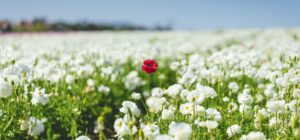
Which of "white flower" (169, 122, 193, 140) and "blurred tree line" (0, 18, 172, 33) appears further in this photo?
"blurred tree line" (0, 18, 172, 33)

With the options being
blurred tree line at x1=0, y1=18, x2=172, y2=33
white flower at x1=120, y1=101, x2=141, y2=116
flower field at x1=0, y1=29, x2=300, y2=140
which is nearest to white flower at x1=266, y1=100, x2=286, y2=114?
flower field at x1=0, y1=29, x2=300, y2=140

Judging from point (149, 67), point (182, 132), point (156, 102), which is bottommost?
point (182, 132)

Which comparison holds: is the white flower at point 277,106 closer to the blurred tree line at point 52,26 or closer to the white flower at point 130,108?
the white flower at point 130,108

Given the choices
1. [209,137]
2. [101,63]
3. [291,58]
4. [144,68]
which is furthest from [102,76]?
[209,137]

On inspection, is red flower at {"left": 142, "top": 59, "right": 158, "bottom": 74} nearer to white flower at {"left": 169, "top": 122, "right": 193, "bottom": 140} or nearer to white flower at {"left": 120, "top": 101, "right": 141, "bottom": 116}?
white flower at {"left": 120, "top": 101, "right": 141, "bottom": 116}

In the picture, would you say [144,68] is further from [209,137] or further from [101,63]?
[101,63]

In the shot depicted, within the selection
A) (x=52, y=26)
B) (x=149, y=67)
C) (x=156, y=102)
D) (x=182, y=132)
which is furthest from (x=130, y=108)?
(x=52, y=26)

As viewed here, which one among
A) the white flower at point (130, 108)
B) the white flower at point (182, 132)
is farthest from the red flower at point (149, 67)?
the white flower at point (182, 132)

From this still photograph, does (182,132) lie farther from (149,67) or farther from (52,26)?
(52,26)
